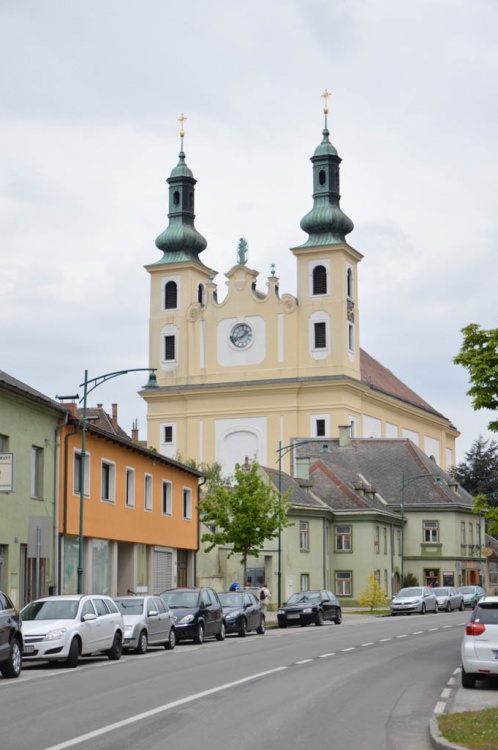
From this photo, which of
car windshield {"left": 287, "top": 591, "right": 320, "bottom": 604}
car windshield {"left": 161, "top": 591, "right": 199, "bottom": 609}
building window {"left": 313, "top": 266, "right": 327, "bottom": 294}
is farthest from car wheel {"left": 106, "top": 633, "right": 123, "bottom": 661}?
building window {"left": 313, "top": 266, "right": 327, "bottom": 294}

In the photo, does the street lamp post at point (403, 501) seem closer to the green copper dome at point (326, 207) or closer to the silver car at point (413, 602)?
the silver car at point (413, 602)

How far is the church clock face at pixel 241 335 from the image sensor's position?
3944 inches

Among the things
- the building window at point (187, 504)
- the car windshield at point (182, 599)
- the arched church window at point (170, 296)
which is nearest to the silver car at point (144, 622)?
the car windshield at point (182, 599)

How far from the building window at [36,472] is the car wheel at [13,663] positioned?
47.9ft

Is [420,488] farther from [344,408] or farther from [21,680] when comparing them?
[21,680]

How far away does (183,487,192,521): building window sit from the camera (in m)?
51.3

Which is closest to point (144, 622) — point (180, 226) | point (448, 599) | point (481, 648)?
point (481, 648)

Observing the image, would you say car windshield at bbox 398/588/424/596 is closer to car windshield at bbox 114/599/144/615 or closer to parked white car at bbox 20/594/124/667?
car windshield at bbox 114/599/144/615

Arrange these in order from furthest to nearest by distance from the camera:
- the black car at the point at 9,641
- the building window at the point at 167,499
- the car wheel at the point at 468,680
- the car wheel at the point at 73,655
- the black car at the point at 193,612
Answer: the building window at the point at 167,499 → the black car at the point at 193,612 → the car wheel at the point at 73,655 → the black car at the point at 9,641 → the car wheel at the point at 468,680

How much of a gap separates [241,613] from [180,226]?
72310mm

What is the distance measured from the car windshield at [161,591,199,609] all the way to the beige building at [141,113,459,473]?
204ft

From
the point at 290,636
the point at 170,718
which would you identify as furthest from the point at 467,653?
the point at 290,636

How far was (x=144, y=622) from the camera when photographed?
1083 inches

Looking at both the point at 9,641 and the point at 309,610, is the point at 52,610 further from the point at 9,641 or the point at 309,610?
the point at 309,610
